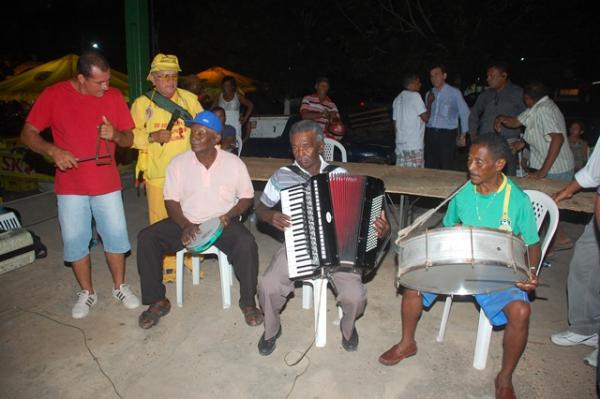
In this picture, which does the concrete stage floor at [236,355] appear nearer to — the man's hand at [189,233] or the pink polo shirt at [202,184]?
the man's hand at [189,233]

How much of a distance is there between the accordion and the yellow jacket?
156 cm

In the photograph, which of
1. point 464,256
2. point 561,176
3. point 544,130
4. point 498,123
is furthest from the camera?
point 498,123

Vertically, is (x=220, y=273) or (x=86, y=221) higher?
(x=86, y=221)

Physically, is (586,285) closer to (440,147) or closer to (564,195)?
(564,195)

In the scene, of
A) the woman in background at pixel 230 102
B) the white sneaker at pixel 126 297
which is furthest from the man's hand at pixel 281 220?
the woman in background at pixel 230 102

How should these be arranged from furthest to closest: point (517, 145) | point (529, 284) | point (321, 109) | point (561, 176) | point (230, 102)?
point (230, 102) → point (321, 109) → point (517, 145) → point (561, 176) → point (529, 284)

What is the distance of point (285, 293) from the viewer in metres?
3.51

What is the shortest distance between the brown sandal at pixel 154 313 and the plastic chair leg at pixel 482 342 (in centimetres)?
258

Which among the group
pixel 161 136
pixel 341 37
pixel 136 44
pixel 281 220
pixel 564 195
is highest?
pixel 341 37

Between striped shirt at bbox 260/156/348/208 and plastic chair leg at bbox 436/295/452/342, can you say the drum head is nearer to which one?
plastic chair leg at bbox 436/295/452/342

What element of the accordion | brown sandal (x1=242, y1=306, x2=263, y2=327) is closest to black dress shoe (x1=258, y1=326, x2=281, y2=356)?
brown sandal (x1=242, y1=306, x2=263, y2=327)

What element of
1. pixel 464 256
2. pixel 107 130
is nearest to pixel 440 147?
pixel 464 256

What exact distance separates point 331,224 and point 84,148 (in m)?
2.13

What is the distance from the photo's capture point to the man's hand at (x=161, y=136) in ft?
13.4
